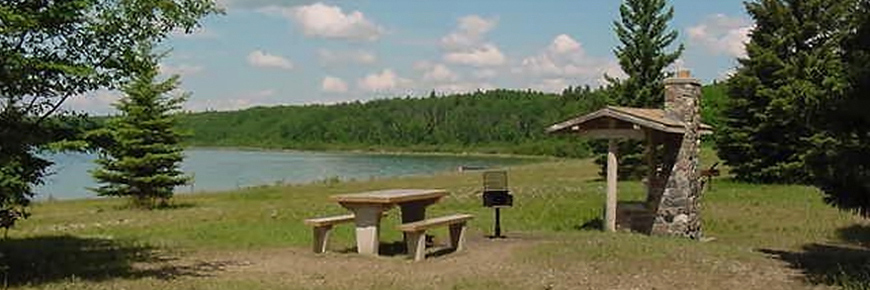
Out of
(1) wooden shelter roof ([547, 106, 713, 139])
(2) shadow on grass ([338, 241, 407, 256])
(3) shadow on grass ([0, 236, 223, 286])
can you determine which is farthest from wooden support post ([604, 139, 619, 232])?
(3) shadow on grass ([0, 236, 223, 286])

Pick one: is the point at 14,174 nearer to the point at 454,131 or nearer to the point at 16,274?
the point at 16,274

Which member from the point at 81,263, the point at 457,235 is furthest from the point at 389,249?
the point at 81,263

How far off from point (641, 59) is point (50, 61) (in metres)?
27.7

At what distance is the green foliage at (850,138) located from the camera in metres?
10.2

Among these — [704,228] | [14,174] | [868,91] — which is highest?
[868,91]

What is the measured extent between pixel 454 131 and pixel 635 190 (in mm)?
110045

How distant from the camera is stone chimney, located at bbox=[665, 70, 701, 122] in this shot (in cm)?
1586

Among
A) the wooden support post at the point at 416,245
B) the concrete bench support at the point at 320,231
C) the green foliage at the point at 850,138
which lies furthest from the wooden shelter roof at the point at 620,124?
the concrete bench support at the point at 320,231

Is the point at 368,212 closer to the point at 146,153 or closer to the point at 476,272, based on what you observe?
the point at 476,272

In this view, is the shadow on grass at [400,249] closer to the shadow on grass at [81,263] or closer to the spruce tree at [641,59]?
the shadow on grass at [81,263]

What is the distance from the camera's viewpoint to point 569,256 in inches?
473

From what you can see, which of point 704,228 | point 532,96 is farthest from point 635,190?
point 532,96

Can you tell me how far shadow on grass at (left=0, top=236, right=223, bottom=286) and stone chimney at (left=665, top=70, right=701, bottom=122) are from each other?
27.4ft

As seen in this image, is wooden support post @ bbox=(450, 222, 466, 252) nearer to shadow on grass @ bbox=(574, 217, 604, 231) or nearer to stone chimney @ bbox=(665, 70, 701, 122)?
shadow on grass @ bbox=(574, 217, 604, 231)
